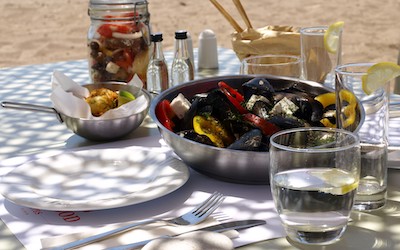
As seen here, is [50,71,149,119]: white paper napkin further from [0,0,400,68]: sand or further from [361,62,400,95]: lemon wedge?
[0,0,400,68]: sand

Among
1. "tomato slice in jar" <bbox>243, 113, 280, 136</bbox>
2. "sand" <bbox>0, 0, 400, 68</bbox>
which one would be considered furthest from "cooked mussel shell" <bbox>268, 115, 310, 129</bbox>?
"sand" <bbox>0, 0, 400, 68</bbox>

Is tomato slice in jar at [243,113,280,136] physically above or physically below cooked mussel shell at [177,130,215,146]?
above

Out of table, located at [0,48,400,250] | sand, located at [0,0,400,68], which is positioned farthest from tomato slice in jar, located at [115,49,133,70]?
sand, located at [0,0,400,68]

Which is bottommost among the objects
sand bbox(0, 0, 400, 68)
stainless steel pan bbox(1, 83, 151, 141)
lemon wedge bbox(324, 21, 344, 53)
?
sand bbox(0, 0, 400, 68)

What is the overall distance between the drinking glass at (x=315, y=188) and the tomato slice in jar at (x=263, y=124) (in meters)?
0.21

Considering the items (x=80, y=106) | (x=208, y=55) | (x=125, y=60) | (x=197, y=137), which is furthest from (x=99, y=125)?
(x=208, y=55)

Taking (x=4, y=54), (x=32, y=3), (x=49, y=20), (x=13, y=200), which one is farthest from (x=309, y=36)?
(x=32, y=3)

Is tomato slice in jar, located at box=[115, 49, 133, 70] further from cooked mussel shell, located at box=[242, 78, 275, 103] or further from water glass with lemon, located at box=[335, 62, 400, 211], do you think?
water glass with lemon, located at box=[335, 62, 400, 211]

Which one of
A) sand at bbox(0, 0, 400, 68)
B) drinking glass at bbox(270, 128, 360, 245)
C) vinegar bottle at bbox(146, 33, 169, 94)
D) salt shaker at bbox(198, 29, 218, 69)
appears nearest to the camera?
drinking glass at bbox(270, 128, 360, 245)

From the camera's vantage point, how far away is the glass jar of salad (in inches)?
70.4

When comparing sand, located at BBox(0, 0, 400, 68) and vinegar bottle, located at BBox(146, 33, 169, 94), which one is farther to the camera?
sand, located at BBox(0, 0, 400, 68)

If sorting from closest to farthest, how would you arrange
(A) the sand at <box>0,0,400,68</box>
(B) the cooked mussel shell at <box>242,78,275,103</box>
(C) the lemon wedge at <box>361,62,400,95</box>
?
(C) the lemon wedge at <box>361,62,400,95</box> < (B) the cooked mussel shell at <box>242,78,275,103</box> < (A) the sand at <box>0,0,400,68</box>

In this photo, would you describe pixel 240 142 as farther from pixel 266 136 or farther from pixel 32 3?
pixel 32 3

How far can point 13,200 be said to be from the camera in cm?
109
